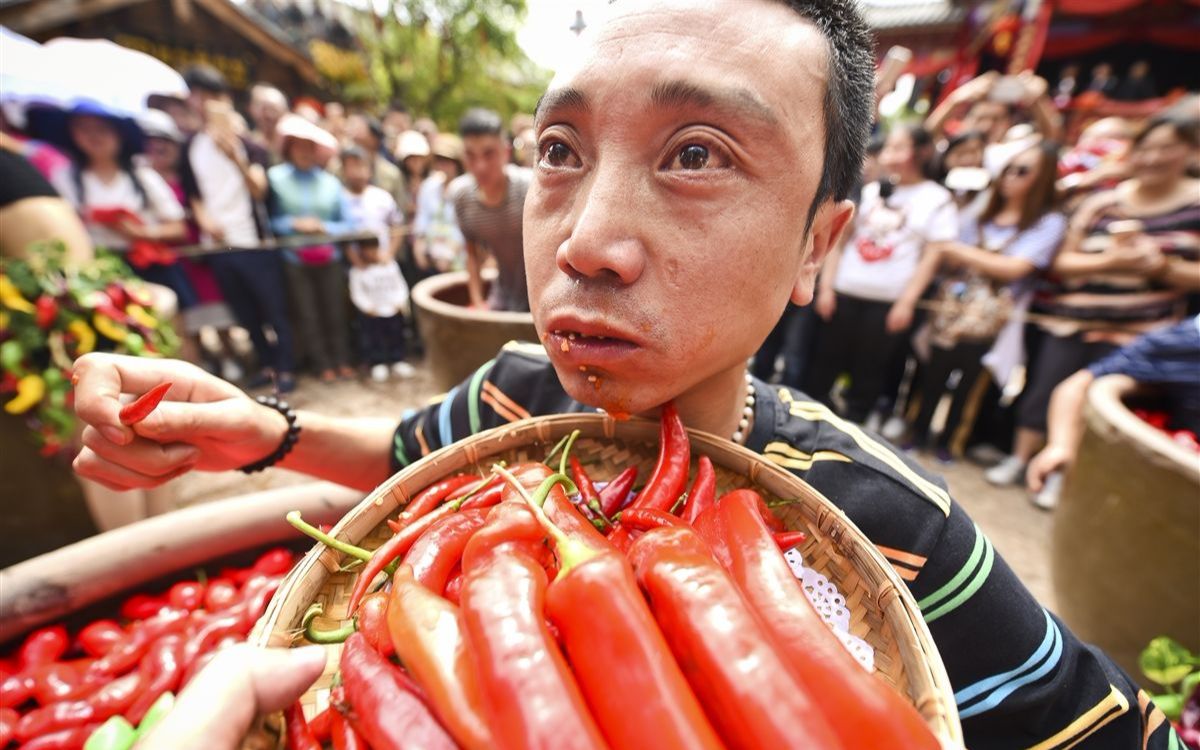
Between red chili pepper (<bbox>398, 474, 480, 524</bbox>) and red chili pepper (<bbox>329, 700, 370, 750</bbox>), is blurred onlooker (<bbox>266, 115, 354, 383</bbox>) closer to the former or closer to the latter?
red chili pepper (<bbox>398, 474, 480, 524</bbox>)

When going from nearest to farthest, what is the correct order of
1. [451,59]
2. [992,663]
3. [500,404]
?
[992,663]
[500,404]
[451,59]

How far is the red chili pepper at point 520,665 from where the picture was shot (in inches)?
28.4

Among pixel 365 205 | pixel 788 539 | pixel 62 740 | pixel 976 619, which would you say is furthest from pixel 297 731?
pixel 365 205

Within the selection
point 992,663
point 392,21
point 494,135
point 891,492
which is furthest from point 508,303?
point 392,21

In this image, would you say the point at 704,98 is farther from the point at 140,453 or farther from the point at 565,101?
the point at 140,453

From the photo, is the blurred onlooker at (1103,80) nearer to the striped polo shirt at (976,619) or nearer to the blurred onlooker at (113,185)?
the striped polo shirt at (976,619)

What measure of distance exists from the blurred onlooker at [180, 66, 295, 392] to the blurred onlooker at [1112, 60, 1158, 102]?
2078 cm

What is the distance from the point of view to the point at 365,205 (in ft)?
22.1

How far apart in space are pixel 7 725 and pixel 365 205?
5987 millimetres

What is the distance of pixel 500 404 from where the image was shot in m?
1.71

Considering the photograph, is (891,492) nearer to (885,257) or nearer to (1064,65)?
(885,257)

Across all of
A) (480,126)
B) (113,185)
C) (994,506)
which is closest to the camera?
(480,126)

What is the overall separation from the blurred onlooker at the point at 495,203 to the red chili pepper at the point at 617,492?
3021 millimetres

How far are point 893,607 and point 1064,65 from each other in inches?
894
